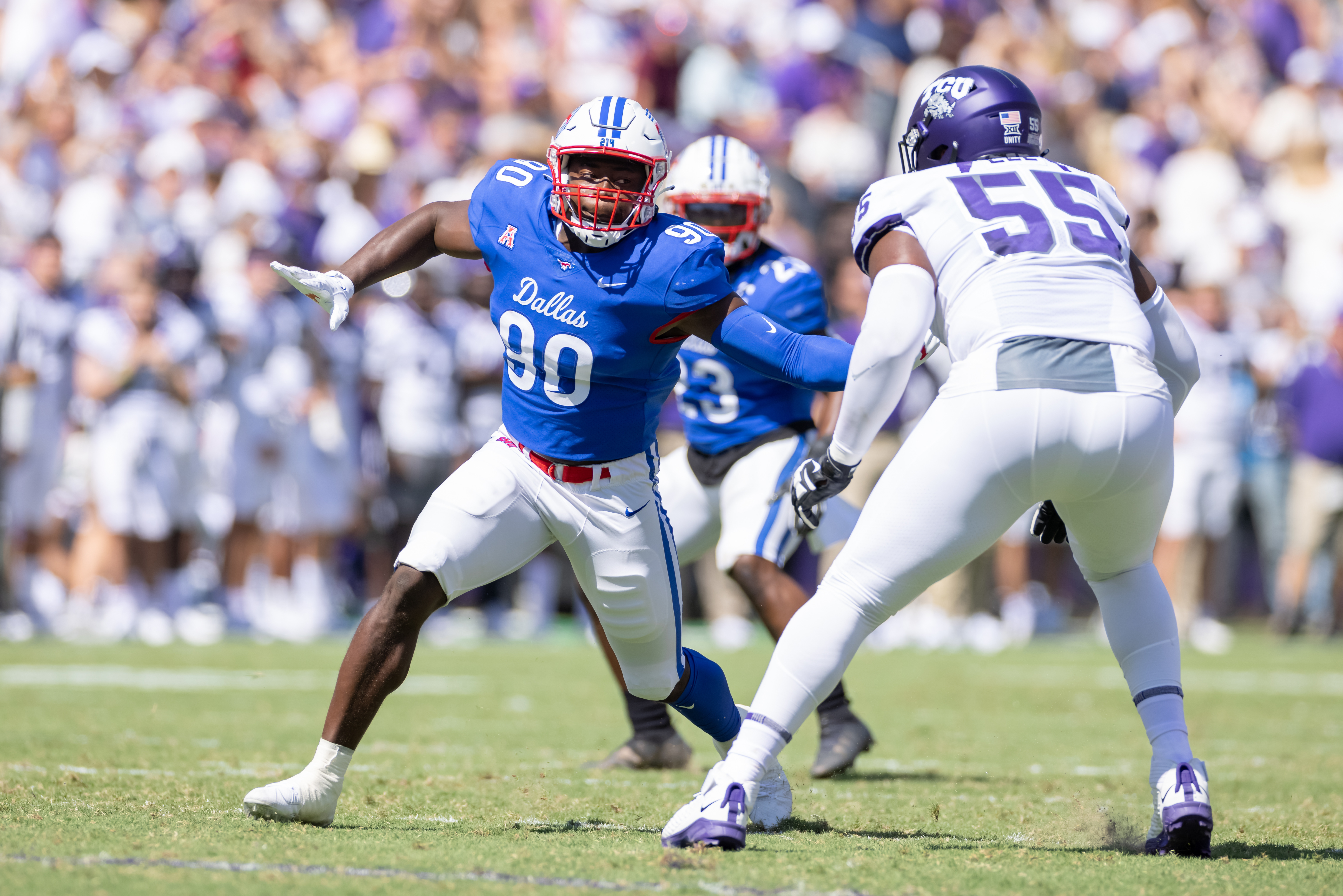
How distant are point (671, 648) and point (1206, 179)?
10.9m

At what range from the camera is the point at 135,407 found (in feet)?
35.4

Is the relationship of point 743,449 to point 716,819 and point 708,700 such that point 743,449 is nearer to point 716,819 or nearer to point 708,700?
point 708,700

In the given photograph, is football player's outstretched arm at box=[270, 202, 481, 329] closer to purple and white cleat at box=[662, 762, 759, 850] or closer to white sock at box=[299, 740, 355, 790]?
white sock at box=[299, 740, 355, 790]

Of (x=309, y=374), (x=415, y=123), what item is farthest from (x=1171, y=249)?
(x=309, y=374)

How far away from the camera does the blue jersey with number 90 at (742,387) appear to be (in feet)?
20.3

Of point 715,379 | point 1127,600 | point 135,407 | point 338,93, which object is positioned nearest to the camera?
point 1127,600

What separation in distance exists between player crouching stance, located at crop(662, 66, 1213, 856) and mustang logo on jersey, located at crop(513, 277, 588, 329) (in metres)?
0.78

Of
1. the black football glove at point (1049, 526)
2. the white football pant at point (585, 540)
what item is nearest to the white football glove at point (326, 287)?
the white football pant at point (585, 540)

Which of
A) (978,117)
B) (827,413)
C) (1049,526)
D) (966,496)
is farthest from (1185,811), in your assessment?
(827,413)

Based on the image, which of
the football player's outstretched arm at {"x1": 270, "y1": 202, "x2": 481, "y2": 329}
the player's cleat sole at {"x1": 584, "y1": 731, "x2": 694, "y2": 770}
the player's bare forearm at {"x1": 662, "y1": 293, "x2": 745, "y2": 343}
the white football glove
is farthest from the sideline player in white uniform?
the player's bare forearm at {"x1": 662, "y1": 293, "x2": 745, "y2": 343}

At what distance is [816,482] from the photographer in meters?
4.15

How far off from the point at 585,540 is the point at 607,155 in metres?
1.08

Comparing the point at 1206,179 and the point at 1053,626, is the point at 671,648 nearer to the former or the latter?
the point at 1053,626

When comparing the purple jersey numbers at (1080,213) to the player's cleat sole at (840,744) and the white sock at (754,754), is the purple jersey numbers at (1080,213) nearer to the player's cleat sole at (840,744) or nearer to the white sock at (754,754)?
the white sock at (754,754)
